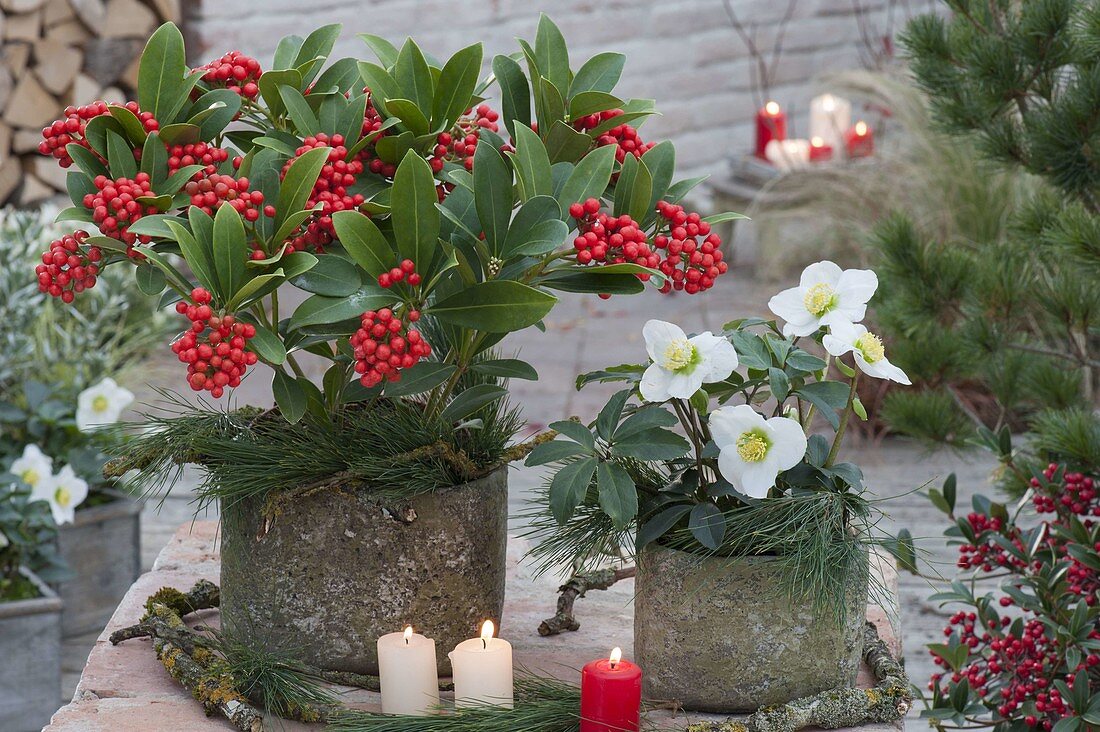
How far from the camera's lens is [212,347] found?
0.72 m

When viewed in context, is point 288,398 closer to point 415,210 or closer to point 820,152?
point 415,210

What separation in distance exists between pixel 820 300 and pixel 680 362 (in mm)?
111

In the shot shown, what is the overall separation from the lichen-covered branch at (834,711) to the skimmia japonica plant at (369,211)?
27 centimetres

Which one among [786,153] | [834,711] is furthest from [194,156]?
[786,153]

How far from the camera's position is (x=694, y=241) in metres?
0.82

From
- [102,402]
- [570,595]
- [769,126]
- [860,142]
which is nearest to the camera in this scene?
[570,595]

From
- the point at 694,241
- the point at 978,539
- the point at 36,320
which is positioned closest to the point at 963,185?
the point at 978,539

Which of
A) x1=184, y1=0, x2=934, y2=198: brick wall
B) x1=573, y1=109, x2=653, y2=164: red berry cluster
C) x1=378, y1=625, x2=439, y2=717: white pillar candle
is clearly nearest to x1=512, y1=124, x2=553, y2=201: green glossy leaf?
x1=573, y1=109, x2=653, y2=164: red berry cluster

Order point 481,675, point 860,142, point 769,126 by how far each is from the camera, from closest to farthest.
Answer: point 481,675 → point 860,142 → point 769,126

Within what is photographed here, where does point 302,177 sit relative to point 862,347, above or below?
above

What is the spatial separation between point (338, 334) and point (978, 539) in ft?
2.55

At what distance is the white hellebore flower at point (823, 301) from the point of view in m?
0.82

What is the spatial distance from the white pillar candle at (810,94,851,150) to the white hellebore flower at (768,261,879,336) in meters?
3.09

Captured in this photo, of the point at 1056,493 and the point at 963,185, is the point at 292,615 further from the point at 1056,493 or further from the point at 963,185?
the point at 963,185
